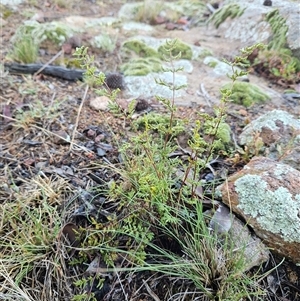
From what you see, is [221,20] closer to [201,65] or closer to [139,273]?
[201,65]

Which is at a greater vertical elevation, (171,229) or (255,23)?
(255,23)

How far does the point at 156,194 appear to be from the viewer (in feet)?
4.48

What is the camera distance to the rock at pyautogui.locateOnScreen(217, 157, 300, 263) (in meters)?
1.40

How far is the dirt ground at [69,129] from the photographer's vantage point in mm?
1452

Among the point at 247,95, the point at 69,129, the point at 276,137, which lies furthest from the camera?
the point at 247,95

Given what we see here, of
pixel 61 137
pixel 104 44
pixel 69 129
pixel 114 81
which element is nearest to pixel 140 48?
pixel 104 44

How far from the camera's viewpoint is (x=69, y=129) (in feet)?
7.09

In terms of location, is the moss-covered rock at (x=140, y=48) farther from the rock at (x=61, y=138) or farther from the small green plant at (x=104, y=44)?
the rock at (x=61, y=138)

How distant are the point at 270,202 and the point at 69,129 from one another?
4.38ft

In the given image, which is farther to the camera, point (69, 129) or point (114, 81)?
point (114, 81)

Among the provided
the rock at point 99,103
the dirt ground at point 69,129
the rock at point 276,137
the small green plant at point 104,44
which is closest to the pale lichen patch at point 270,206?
the dirt ground at point 69,129

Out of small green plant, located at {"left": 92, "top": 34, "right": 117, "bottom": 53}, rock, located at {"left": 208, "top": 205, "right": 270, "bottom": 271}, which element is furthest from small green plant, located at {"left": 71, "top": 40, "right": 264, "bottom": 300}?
small green plant, located at {"left": 92, "top": 34, "right": 117, "bottom": 53}

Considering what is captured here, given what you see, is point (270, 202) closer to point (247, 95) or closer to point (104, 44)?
point (247, 95)

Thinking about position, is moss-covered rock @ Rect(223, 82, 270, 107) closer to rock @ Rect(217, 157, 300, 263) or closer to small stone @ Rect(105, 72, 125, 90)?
small stone @ Rect(105, 72, 125, 90)
